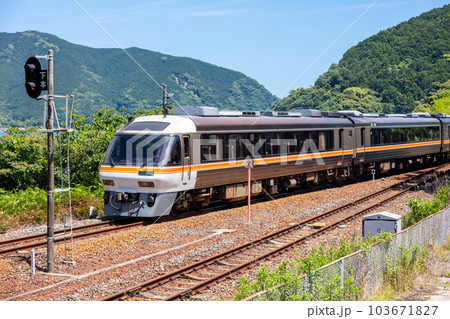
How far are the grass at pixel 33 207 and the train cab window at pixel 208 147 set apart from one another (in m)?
4.17

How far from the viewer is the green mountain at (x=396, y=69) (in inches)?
4203

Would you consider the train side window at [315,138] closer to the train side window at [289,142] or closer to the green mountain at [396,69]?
the train side window at [289,142]

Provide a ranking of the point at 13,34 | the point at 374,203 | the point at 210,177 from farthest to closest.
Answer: the point at 13,34, the point at 374,203, the point at 210,177

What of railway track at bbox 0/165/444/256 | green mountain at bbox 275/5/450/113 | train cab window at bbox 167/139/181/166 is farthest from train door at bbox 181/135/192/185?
green mountain at bbox 275/5/450/113

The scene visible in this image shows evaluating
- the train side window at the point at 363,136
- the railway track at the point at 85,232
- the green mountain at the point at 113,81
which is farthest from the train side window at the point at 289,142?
the green mountain at the point at 113,81

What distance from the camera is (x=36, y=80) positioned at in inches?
458

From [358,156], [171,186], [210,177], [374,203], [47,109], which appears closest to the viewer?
[47,109]

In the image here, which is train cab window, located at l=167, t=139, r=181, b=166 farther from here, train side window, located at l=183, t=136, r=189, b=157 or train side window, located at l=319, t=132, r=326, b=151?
train side window, located at l=319, t=132, r=326, b=151

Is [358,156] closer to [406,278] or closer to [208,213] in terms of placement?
[208,213]

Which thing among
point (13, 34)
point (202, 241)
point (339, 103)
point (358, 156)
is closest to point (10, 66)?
point (13, 34)

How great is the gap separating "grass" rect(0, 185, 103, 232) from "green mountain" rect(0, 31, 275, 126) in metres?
62.1

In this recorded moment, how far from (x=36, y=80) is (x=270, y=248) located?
7.00 m

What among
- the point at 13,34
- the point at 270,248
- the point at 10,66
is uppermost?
the point at 13,34

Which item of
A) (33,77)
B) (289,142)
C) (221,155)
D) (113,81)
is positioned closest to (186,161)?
(221,155)
